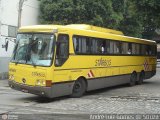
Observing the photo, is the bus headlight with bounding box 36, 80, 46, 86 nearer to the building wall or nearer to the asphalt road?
the asphalt road

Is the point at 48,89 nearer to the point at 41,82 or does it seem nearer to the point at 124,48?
the point at 41,82

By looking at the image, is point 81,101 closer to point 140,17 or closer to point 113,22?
point 140,17

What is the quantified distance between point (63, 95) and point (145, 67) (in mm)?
9967

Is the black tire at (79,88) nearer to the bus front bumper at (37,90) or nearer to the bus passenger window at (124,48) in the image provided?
the bus front bumper at (37,90)

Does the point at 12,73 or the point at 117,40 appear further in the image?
the point at 117,40

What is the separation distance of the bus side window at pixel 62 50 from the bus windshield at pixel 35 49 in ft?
1.03

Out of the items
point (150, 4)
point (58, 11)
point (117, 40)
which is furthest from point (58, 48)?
point (58, 11)

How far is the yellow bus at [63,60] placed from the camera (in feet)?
47.8

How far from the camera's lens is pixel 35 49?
587 inches

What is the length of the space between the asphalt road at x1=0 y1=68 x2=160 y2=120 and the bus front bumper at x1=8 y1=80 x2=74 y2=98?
32 centimetres

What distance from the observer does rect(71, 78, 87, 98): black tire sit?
53.2ft

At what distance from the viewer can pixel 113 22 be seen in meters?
30.0

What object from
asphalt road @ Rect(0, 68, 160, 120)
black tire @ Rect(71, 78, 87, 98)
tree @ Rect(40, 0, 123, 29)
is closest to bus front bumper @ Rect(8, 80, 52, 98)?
asphalt road @ Rect(0, 68, 160, 120)

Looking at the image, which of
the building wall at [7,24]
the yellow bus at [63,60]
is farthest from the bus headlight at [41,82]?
the building wall at [7,24]
